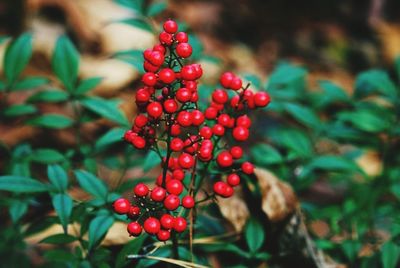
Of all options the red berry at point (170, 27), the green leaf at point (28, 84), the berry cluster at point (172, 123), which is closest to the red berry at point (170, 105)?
the berry cluster at point (172, 123)

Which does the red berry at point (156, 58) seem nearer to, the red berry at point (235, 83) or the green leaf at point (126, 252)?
the red berry at point (235, 83)

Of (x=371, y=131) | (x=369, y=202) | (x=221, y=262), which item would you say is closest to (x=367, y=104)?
(x=371, y=131)

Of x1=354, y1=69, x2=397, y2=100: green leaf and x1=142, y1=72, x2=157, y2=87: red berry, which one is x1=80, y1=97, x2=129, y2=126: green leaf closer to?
x1=142, y1=72, x2=157, y2=87: red berry

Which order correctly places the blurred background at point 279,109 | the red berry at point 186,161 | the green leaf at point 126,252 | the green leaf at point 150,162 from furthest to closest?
the blurred background at point 279,109, the green leaf at point 150,162, the green leaf at point 126,252, the red berry at point 186,161

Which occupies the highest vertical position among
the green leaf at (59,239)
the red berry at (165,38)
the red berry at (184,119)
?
the red berry at (165,38)

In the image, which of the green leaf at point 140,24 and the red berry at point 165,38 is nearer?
the red berry at point 165,38

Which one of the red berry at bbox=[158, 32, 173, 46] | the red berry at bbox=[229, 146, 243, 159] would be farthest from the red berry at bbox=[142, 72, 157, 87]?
the red berry at bbox=[229, 146, 243, 159]

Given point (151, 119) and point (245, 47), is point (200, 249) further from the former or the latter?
point (245, 47)
